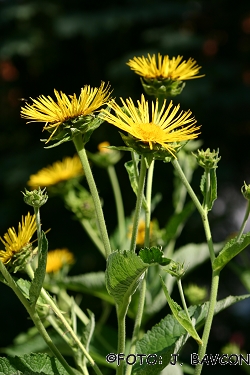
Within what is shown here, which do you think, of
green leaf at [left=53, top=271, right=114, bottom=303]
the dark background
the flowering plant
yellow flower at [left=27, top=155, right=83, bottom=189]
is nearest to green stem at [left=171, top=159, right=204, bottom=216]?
the flowering plant

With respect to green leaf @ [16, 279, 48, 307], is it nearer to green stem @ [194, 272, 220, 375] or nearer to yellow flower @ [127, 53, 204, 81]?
green stem @ [194, 272, 220, 375]

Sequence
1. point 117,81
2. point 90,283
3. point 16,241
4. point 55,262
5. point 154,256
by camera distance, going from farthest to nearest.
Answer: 1. point 117,81
2. point 55,262
3. point 90,283
4. point 16,241
5. point 154,256

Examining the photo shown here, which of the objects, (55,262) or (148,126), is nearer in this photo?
(148,126)

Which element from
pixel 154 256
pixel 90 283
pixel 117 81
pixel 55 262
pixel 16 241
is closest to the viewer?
pixel 154 256

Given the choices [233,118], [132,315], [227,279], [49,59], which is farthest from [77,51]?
[132,315]

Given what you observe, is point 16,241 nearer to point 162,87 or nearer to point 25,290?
point 25,290

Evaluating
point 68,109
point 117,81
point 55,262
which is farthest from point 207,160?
point 117,81
